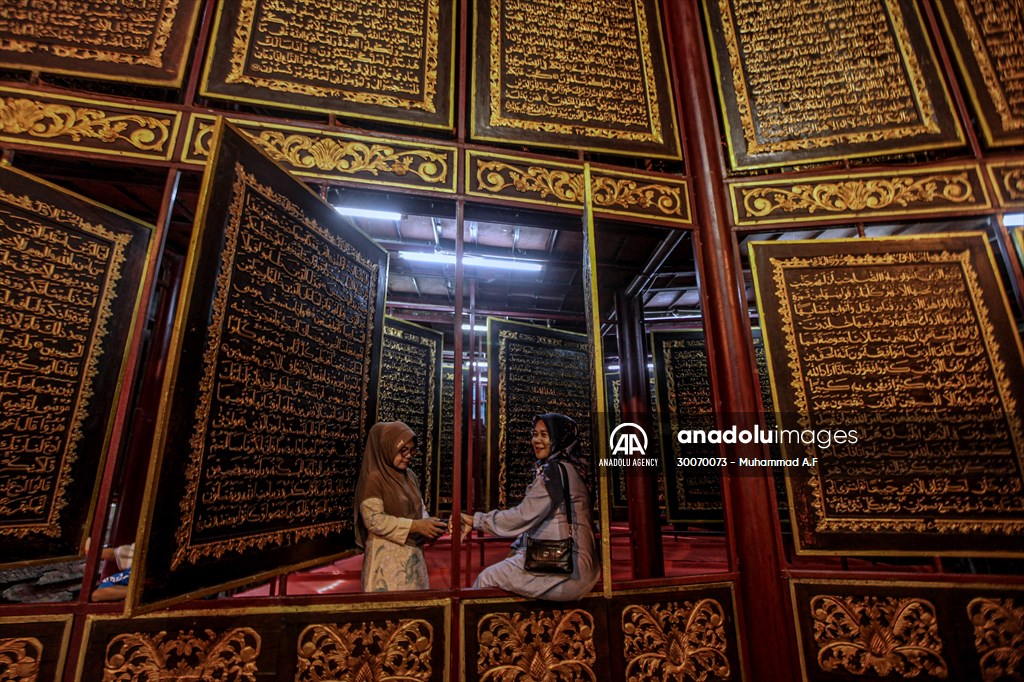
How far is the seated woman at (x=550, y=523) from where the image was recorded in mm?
2438

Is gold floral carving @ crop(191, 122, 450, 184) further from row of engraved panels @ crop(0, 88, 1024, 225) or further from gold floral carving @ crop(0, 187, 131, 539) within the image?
gold floral carving @ crop(0, 187, 131, 539)

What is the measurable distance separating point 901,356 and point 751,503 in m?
1.46

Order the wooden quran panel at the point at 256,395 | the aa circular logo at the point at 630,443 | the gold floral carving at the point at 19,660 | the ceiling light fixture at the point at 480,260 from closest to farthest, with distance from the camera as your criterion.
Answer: the wooden quran panel at the point at 256,395 < the gold floral carving at the point at 19,660 < the aa circular logo at the point at 630,443 < the ceiling light fixture at the point at 480,260

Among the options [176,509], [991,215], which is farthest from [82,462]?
[991,215]

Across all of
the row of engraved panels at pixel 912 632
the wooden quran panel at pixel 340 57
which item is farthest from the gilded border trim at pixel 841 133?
the row of engraved panels at pixel 912 632

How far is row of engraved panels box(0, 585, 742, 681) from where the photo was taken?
2.00m

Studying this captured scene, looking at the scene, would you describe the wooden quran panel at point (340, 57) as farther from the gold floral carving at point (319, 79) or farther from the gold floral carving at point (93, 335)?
the gold floral carving at point (93, 335)

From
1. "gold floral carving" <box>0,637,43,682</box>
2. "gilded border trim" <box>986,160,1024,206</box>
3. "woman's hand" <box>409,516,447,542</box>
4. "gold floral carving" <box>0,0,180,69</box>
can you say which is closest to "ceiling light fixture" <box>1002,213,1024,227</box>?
"gilded border trim" <box>986,160,1024,206</box>

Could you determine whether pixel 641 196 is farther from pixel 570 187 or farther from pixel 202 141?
pixel 202 141

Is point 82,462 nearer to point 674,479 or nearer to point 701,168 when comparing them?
point 701,168

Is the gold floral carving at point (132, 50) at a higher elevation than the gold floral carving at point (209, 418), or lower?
higher

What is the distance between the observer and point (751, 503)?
279cm

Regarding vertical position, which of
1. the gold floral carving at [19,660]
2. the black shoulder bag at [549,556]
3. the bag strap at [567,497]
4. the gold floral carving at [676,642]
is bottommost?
the gold floral carving at [676,642]

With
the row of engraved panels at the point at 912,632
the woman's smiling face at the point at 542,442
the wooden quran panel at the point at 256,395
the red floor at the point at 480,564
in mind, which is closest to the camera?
the wooden quran panel at the point at 256,395
